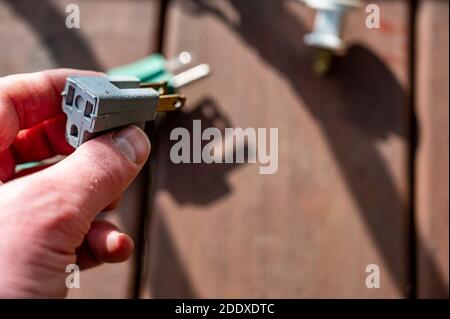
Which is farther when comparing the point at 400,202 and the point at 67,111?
the point at 400,202

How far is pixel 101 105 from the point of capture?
47 centimetres

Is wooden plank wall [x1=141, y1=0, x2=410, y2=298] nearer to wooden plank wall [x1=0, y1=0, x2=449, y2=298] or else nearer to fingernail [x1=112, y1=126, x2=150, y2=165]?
wooden plank wall [x1=0, y1=0, x2=449, y2=298]

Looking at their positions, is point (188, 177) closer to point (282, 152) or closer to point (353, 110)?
point (282, 152)

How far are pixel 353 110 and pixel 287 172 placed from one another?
0.43 feet

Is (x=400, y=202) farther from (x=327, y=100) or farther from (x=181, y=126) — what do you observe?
(x=181, y=126)

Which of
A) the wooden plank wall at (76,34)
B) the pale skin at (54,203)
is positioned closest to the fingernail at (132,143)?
the pale skin at (54,203)

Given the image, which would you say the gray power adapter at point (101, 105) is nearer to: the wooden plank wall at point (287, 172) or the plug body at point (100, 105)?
the plug body at point (100, 105)

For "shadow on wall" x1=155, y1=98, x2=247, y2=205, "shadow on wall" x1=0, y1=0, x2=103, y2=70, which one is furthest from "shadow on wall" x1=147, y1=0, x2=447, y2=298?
"shadow on wall" x1=0, y1=0, x2=103, y2=70

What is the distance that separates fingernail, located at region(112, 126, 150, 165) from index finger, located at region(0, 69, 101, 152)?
107 mm

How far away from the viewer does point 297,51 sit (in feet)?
2.61

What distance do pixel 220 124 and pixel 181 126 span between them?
0.05 m

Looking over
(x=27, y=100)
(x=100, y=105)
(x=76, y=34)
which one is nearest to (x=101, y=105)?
(x=100, y=105)
